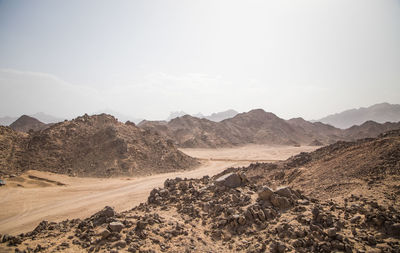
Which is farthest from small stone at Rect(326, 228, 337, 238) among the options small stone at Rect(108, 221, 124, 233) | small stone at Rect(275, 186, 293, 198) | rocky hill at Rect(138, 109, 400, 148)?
rocky hill at Rect(138, 109, 400, 148)

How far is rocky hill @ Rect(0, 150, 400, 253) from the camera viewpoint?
5.39m

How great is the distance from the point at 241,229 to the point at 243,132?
62.1 m

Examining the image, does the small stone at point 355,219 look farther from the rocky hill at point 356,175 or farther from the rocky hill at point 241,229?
the rocky hill at point 356,175

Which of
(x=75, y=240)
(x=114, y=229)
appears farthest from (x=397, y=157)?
(x=75, y=240)

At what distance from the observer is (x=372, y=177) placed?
938 centimetres

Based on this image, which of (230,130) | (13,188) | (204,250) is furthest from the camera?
(230,130)

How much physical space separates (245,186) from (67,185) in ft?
51.7

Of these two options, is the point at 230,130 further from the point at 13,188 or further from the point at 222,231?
the point at 222,231

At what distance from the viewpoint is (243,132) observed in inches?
2648

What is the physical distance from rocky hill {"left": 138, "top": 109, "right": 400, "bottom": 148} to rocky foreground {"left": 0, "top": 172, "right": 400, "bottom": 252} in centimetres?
4352

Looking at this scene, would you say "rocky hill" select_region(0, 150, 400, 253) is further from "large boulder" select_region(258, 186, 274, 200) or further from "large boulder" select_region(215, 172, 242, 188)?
"large boulder" select_region(215, 172, 242, 188)

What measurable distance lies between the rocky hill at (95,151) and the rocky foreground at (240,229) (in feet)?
51.2

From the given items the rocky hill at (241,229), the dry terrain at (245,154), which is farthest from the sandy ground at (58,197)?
the dry terrain at (245,154)

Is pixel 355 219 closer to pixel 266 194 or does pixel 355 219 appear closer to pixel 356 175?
pixel 266 194
